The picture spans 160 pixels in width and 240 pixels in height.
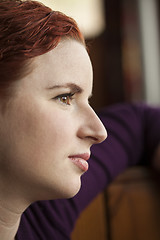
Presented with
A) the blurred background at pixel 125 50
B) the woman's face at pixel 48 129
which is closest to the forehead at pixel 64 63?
the woman's face at pixel 48 129

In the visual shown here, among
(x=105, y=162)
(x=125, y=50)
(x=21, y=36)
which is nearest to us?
(x=21, y=36)

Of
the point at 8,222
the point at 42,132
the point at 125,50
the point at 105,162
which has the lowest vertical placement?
the point at 125,50

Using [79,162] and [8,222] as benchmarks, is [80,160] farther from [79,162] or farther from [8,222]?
[8,222]

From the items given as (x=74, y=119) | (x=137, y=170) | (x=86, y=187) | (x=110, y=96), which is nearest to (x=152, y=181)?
(x=137, y=170)

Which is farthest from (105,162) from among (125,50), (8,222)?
(125,50)

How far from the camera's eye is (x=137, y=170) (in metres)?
0.69

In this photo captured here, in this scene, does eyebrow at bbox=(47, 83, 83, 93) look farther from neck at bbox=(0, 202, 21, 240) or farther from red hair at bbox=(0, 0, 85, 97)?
neck at bbox=(0, 202, 21, 240)

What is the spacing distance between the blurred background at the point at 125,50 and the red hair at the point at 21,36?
101cm

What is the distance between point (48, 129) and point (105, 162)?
0.30 metres

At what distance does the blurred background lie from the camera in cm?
138

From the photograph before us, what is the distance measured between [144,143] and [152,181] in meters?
0.09

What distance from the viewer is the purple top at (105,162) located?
1.53ft

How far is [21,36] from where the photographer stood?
0.30 metres

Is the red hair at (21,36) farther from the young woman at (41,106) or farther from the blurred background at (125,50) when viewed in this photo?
the blurred background at (125,50)
